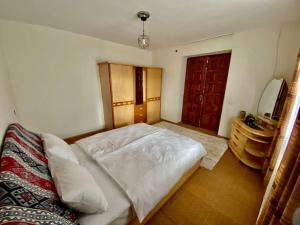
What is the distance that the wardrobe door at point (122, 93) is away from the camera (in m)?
3.17

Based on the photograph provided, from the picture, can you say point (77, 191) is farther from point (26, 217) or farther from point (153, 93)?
point (153, 93)

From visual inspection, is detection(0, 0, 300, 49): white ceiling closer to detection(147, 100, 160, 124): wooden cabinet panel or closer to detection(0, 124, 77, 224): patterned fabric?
detection(0, 124, 77, 224): patterned fabric

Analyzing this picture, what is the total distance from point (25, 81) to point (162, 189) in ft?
10.2

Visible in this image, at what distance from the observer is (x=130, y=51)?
12.9 ft

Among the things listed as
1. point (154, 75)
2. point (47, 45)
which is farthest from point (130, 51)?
point (47, 45)

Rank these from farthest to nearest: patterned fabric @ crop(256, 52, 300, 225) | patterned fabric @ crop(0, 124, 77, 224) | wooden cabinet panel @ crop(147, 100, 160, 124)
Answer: wooden cabinet panel @ crop(147, 100, 160, 124) < patterned fabric @ crop(0, 124, 77, 224) < patterned fabric @ crop(256, 52, 300, 225)

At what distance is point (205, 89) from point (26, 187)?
3.95m

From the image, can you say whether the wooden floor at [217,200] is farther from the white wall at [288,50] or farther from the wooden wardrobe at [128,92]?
the wooden wardrobe at [128,92]

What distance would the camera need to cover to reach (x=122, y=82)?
131 inches

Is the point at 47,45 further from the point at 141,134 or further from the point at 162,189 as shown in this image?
the point at 162,189

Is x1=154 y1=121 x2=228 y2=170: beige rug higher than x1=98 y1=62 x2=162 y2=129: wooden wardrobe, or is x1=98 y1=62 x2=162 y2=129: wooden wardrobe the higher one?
x1=98 y1=62 x2=162 y2=129: wooden wardrobe

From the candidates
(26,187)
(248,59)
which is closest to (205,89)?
(248,59)

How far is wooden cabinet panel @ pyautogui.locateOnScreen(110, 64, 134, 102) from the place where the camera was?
3140 millimetres

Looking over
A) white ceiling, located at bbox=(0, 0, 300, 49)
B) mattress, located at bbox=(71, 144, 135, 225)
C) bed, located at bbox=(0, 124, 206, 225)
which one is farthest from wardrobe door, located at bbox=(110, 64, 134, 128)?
mattress, located at bbox=(71, 144, 135, 225)
